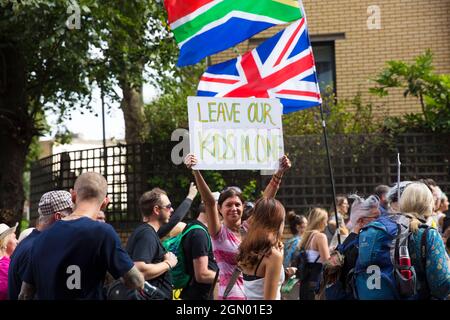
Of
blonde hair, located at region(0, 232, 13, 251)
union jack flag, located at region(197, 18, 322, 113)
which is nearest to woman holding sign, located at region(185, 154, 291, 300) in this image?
union jack flag, located at region(197, 18, 322, 113)

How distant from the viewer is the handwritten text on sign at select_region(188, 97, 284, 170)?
7121 millimetres

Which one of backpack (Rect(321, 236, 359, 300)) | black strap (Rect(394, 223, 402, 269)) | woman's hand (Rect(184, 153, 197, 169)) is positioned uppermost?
woman's hand (Rect(184, 153, 197, 169))

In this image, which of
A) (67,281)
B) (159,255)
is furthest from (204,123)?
(67,281)

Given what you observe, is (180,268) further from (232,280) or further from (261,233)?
(261,233)

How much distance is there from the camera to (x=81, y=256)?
4879 mm

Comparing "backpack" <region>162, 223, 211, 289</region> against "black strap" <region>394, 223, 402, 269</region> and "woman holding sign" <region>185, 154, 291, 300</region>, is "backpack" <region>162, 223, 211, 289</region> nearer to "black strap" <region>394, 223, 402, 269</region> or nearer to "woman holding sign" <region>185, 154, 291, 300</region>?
"woman holding sign" <region>185, 154, 291, 300</region>

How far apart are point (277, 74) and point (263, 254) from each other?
3389 mm

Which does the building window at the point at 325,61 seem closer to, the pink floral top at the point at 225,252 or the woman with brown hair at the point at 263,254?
the pink floral top at the point at 225,252

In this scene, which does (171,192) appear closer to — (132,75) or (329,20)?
(132,75)

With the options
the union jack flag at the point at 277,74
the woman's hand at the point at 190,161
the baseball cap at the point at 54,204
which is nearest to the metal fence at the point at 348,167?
the union jack flag at the point at 277,74

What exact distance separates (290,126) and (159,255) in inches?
331

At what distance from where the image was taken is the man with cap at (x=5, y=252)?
7.03 metres

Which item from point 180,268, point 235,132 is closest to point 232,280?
point 180,268
